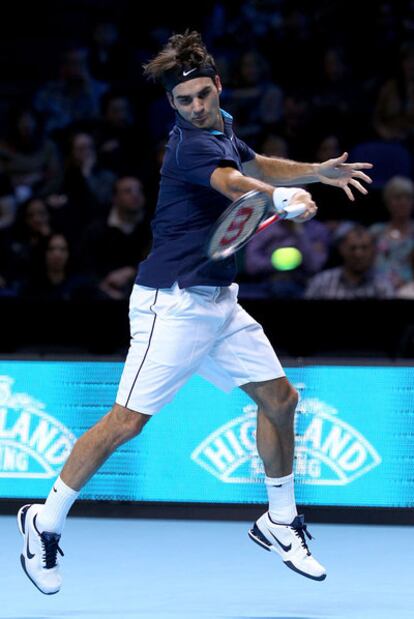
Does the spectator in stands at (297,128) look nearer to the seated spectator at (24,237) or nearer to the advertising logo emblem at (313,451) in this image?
the seated spectator at (24,237)

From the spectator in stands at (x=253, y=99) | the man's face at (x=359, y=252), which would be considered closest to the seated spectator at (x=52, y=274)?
the man's face at (x=359, y=252)

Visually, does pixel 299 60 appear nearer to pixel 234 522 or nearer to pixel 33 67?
pixel 33 67

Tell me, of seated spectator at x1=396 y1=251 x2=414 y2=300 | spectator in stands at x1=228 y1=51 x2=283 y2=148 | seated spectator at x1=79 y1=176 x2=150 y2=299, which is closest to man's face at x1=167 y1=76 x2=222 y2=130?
seated spectator at x1=396 y1=251 x2=414 y2=300

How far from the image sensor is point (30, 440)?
6.23 m

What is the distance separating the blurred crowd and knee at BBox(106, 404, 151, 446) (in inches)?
138

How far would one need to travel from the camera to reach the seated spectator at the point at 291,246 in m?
8.71

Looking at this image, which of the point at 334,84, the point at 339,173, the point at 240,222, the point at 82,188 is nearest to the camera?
the point at 240,222

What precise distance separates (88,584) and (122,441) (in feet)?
2.38

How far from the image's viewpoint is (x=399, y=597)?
4.72 m

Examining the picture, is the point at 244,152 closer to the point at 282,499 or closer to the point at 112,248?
the point at 282,499

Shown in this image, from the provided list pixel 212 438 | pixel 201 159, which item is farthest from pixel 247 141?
pixel 201 159

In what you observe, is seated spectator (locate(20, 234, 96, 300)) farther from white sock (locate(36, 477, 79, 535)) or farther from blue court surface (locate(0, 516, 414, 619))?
white sock (locate(36, 477, 79, 535))

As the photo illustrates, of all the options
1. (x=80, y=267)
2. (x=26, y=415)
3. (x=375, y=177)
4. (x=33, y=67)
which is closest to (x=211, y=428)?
(x=26, y=415)

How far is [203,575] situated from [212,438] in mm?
1198
